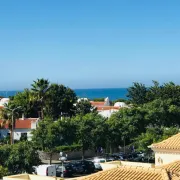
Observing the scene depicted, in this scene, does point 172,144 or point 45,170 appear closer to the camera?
point 172,144

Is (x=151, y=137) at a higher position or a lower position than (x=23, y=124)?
lower

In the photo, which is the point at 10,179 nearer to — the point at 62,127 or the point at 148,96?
the point at 62,127

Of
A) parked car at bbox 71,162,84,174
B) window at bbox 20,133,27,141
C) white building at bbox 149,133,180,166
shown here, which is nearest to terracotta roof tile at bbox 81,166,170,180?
white building at bbox 149,133,180,166

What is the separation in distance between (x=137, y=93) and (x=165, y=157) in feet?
210

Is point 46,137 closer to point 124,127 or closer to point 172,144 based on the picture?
point 124,127

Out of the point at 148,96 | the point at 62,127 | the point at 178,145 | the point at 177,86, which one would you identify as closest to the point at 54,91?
the point at 148,96

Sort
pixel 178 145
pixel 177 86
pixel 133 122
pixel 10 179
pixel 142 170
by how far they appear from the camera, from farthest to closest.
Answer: pixel 177 86
pixel 133 122
pixel 178 145
pixel 10 179
pixel 142 170

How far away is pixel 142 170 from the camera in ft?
59.2

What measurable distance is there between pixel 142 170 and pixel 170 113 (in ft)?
155

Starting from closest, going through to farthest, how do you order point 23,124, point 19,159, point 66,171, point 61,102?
point 19,159 → point 66,171 → point 23,124 → point 61,102

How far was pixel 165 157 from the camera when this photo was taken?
28922 millimetres

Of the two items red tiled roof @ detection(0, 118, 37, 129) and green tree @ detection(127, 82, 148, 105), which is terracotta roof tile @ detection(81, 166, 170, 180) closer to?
red tiled roof @ detection(0, 118, 37, 129)

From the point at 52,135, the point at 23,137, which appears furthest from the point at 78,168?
the point at 23,137

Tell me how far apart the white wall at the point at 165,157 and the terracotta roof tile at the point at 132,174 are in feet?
33.9
